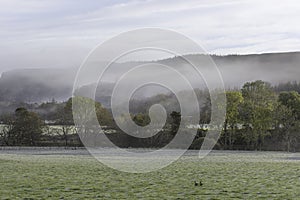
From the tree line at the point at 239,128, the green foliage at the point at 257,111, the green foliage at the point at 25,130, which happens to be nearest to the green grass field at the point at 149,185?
the tree line at the point at 239,128

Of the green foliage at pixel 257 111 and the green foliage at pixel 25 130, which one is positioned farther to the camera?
the green foliage at pixel 25 130

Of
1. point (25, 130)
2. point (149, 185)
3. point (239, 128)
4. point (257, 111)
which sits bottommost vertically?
point (149, 185)

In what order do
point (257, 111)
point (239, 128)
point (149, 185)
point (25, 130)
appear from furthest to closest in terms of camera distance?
1. point (25, 130)
2. point (239, 128)
3. point (257, 111)
4. point (149, 185)

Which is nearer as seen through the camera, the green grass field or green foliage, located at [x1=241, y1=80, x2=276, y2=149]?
the green grass field

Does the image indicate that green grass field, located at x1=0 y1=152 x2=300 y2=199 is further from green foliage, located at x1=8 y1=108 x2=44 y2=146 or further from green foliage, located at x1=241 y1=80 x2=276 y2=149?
green foliage, located at x1=8 y1=108 x2=44 y2=146

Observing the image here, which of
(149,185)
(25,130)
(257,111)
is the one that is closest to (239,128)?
(257,111)

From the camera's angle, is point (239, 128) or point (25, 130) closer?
point (239, 128)

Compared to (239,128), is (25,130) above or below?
above

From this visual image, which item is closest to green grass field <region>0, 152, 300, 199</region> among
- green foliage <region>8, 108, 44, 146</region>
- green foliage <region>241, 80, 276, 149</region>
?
green foliage <region>241, 80, 276, 149</region>

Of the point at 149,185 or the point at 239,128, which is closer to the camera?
the point at 149,185

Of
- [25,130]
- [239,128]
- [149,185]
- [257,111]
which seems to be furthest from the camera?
[25,130]

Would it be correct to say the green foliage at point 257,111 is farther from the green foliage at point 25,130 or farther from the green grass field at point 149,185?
the green grass field at point 149,185

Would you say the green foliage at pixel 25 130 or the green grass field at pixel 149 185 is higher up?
the green foliage at pixel 25 130

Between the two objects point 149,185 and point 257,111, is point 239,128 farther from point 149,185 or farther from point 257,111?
point 149,185
